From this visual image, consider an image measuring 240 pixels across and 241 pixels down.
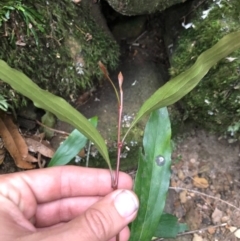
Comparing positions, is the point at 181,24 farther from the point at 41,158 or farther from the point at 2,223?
the point at 2,223

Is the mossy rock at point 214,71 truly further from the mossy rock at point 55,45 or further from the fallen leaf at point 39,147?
the fallen leaf at point 39,147

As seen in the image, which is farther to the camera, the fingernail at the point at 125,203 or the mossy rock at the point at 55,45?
the mossy rock at the point at 55,45

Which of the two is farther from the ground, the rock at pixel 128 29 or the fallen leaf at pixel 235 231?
the rock at pixel 128 29

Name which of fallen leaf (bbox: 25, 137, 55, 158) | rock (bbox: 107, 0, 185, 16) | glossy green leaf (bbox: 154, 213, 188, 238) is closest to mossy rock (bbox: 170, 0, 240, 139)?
rock (bbox: 107, 0, 185, 16)

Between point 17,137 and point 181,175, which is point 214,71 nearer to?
point 181,175

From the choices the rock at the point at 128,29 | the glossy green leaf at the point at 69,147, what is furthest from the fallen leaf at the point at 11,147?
the rock at the point at 128,29

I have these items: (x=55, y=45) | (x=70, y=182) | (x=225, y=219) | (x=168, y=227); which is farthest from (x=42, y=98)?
(x=225, y=219)
